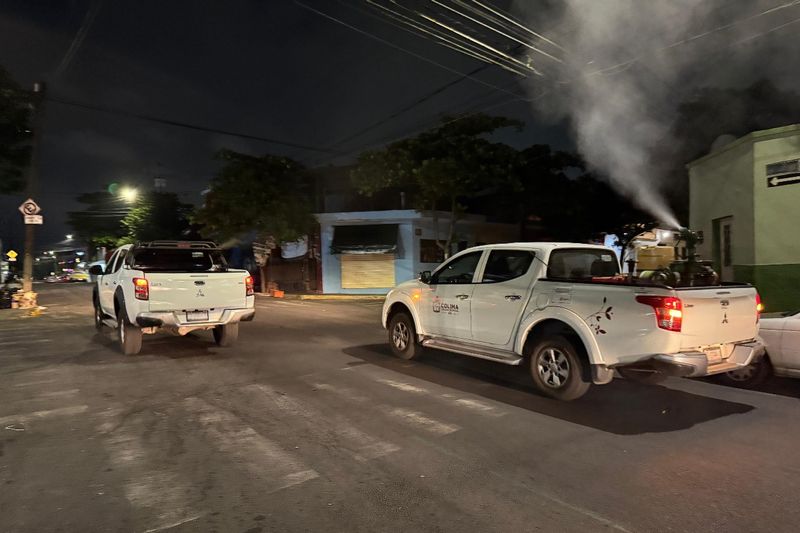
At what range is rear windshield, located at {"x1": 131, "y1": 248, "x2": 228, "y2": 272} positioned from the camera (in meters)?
10.2

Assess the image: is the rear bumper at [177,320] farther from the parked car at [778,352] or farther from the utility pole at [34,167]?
the utility pole at [34,167]

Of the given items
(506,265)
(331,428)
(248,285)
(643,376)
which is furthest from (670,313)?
(248,285)

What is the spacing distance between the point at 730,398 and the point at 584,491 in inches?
140

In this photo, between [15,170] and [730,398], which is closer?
[730,398]

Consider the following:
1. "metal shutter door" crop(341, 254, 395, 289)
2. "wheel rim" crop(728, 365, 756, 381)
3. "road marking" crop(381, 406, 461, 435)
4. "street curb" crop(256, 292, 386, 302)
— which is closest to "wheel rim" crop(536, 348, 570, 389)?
"road marking" crop(381, 406, 461, 435)

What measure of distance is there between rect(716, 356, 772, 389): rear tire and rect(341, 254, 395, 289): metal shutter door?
19.9 metres

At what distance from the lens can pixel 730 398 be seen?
629 centimetres

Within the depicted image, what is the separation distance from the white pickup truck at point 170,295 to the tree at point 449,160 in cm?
1130

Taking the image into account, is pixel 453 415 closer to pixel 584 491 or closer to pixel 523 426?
pixel 523 426

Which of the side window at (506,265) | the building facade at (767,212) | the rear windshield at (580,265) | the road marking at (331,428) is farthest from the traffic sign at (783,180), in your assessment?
the road marking at (331,428)

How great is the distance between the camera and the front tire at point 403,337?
8406 millimetres

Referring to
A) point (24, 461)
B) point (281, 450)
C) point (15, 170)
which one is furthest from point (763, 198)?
point (15, 170)

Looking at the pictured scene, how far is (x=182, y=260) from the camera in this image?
1065 cm

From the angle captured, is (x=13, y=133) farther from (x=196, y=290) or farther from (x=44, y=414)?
(x=44, y=414)
